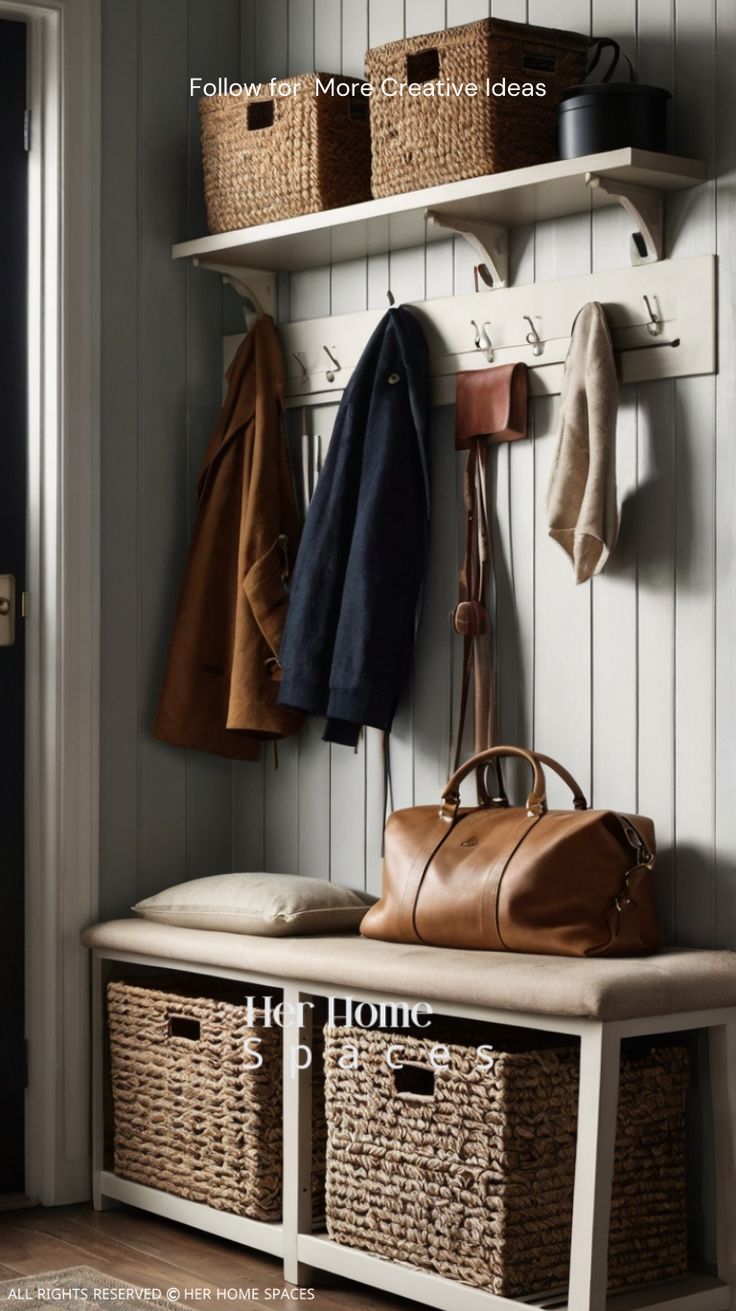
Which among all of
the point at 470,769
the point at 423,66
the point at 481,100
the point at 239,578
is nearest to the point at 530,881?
the point at 470,769

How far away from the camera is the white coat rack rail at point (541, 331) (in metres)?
2.80

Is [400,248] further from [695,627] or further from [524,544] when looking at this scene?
[695,627]

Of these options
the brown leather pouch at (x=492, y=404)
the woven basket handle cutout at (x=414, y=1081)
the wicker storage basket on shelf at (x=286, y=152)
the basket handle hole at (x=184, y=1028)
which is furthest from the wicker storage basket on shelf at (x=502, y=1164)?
the wicker storage basket on shelf at (x=286, y=152)

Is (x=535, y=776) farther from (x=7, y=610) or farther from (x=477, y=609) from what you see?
(x=7, y=610)

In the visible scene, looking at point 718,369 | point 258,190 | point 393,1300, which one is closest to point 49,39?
point 258,190

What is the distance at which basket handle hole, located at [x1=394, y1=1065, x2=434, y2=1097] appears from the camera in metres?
2.76

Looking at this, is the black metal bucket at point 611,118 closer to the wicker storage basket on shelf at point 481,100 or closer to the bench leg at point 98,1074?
the wicker storage basket on shelf at point 481,100

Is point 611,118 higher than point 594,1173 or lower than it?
higher

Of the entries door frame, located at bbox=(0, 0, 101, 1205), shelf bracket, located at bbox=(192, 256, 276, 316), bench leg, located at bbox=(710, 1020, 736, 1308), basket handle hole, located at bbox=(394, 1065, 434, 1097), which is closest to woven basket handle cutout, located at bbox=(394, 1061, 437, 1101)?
basket handle hole, located at bbox=(394, 1065, 434, 1097)

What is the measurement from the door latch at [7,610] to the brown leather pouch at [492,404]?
932 mm

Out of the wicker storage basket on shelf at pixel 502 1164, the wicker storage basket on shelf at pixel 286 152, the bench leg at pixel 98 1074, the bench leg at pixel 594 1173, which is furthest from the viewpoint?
the bench leg at pixel 98 1074

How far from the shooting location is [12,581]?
344 centimetres

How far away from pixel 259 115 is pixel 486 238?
0.60m

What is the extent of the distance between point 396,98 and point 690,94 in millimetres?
536
